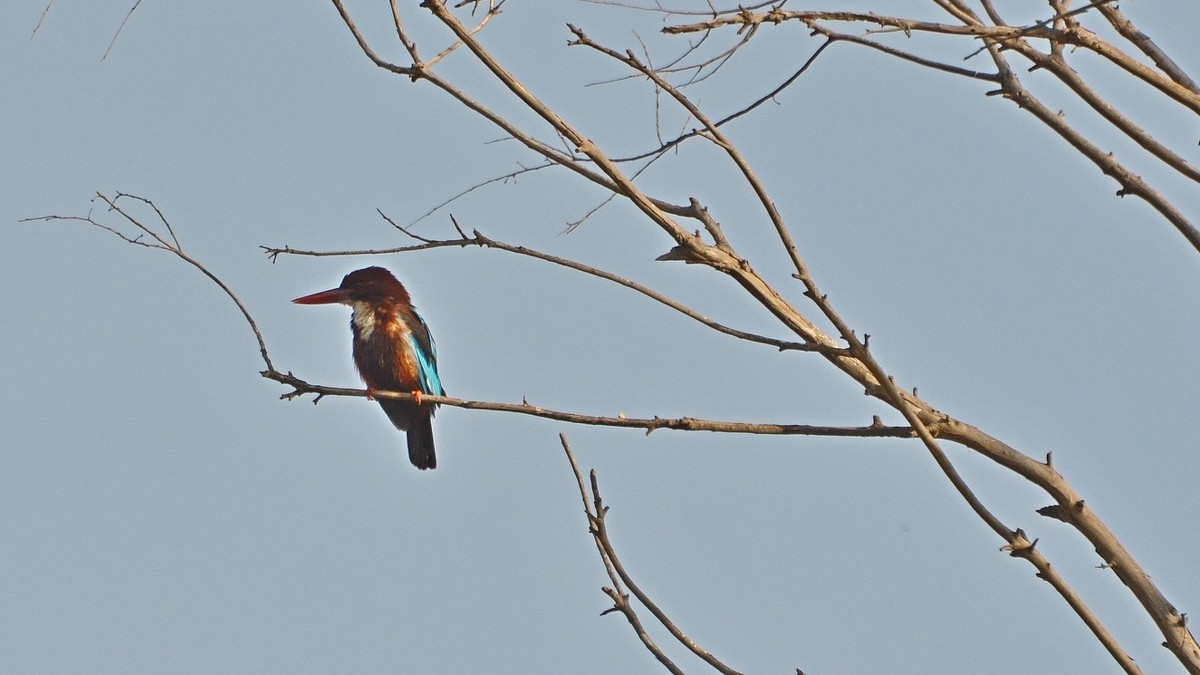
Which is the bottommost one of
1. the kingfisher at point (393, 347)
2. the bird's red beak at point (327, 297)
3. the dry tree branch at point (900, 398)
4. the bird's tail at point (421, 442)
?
the dry tree branch at point (900, 398)

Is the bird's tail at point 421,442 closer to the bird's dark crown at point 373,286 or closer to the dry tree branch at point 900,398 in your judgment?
the bird's dark crown at point 373,286

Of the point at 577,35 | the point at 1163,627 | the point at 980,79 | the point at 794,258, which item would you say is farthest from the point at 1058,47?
the point at 1163,627

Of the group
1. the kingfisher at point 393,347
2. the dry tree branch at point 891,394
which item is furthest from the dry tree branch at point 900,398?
the kingfisher at point 393,347

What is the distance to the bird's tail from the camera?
23.2 feet

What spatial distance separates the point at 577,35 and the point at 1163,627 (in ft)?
5.54

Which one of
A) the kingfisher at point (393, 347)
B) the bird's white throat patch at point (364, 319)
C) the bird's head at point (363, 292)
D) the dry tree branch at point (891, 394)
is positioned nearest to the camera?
the dry tree branch at point (891, 394)

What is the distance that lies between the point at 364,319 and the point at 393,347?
13.7 inches

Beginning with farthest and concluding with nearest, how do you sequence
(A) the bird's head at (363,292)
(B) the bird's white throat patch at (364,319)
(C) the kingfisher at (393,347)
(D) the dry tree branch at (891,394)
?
(A) the bird's head at (363,292), (B) the bird's white throat patch at (364,319), (C) the kingfisher at (393,347), (D) the dry tree branch at (891,394)

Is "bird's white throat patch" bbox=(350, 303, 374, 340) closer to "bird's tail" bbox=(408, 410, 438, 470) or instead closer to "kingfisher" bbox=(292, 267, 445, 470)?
"kingfisher" bbox=(292, 267, 445, 470)

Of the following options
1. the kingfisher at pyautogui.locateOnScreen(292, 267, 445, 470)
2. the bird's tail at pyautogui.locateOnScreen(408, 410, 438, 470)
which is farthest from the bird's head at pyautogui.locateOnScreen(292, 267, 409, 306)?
the bird's tail at pyautogui.locateOnScreen(408, 410, 438, 470)

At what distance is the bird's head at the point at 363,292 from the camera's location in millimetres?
7250

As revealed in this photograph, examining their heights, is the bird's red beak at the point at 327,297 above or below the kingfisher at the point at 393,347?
above

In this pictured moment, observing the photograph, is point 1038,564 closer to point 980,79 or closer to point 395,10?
point 980,79

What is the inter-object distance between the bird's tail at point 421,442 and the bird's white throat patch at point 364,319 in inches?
20.8
